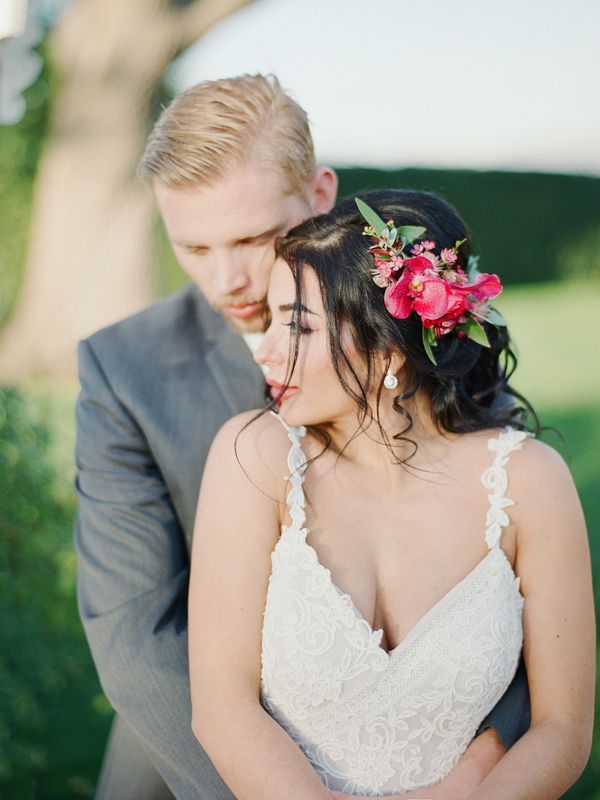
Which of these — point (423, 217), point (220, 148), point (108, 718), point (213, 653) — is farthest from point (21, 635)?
point (423, 217)

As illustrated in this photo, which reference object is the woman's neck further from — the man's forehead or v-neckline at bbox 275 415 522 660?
the man's forehead

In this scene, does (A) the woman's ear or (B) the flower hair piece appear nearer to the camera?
(B) the flower hair piece

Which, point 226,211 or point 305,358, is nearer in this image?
point 305,358

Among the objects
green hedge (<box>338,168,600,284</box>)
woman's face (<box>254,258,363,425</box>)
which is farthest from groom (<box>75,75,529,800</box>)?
green hedge (<box>338,168,600,284</box>)

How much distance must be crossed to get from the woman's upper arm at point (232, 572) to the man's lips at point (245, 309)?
51 cm

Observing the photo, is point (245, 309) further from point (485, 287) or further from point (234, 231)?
point (485, 287)

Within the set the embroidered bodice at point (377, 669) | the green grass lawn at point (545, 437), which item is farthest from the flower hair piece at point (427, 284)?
the green grass lawn at point (545, 437)

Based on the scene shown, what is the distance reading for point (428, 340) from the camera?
2211 millimetres

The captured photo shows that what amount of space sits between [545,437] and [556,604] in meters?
3.90

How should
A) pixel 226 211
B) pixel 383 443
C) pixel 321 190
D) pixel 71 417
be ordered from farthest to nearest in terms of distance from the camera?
1. pixel 71 417
2. pixel 321 190
3. pixel 226 211
4. pixel 383 443

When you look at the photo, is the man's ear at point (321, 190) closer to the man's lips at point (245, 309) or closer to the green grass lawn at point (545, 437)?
the man's lips at point (245, 309)

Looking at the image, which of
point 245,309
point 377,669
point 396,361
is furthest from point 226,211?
point 377,669

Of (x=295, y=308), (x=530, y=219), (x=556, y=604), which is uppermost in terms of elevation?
(x=295, y=308)

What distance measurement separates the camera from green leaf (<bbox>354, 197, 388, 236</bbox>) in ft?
7.06
